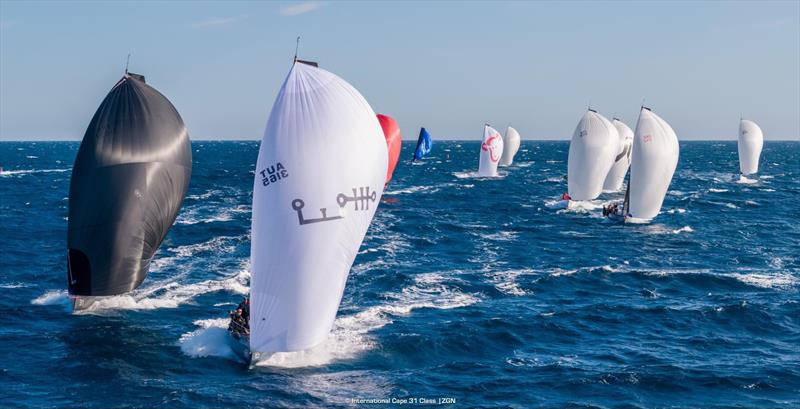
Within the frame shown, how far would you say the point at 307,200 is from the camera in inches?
1054

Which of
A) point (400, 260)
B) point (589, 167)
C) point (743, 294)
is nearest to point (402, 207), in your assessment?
point (589, 167)

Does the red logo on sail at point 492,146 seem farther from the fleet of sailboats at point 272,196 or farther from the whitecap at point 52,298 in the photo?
the whitecap at point 52,298

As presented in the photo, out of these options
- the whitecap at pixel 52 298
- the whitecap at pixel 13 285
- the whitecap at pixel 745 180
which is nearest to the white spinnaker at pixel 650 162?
the whitecap at pixel 52 298

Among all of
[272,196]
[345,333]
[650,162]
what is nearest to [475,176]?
[650,162]

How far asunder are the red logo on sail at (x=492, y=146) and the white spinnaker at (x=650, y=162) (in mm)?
53001

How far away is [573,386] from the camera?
29.1 metres

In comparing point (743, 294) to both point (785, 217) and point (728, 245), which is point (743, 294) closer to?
point (728, 245)

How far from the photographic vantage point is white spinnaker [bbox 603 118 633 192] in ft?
297

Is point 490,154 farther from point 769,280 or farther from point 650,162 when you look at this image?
point 769,280

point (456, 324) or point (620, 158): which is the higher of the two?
point (620, 158)

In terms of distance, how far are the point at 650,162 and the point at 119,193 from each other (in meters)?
46.8

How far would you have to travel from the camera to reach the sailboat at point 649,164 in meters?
68.4

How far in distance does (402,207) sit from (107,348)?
Answer: 5196 cm

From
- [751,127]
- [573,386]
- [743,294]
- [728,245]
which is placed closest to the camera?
[573,386]
